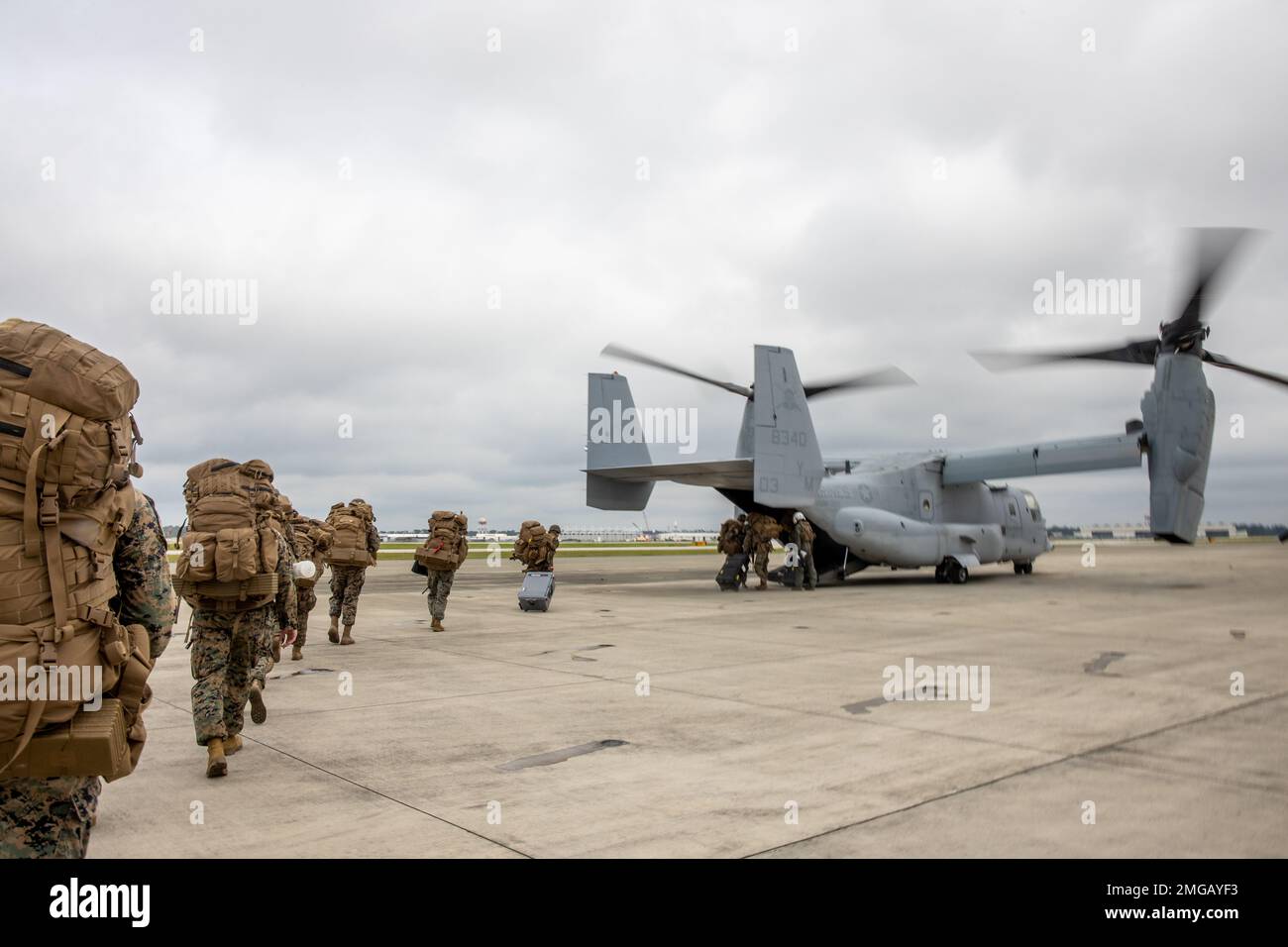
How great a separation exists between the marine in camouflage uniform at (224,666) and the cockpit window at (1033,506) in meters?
25.1

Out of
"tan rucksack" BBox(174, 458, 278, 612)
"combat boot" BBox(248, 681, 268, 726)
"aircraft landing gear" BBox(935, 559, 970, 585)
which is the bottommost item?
"aircraft landing gear" BBox(935, 559, 970, 585)

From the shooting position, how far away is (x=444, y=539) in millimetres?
12523

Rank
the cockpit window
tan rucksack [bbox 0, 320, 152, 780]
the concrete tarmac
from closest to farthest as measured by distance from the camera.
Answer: tan rucksack [bbox 0, 320, 152, 780] → the concrete tarmac → the cockpit window

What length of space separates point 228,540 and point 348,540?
18.6 feet

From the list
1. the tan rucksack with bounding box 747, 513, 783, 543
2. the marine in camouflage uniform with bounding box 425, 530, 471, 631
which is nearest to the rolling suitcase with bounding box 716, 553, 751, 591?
the tan rucksack with bounding box 747, 513, 783, 543

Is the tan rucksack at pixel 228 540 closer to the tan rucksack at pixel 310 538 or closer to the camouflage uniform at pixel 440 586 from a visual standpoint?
the tan rucksack at pixel 310 538

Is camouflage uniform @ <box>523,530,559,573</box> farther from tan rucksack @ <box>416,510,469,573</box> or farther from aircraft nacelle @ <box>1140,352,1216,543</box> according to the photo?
aircraft nacelle @ <box>1140,352,1216,543</box>

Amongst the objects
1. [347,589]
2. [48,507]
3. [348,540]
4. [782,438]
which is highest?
[782,438]

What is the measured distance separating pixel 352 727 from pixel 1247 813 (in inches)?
226

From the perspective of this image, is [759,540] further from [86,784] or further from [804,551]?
[86,784]

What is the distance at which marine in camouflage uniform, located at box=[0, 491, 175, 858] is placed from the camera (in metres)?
2.73

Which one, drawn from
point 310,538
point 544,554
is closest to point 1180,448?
point 544,554

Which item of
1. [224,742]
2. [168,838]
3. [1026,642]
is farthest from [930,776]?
[1026,642]

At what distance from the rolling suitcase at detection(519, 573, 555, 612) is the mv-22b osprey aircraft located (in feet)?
15.2
